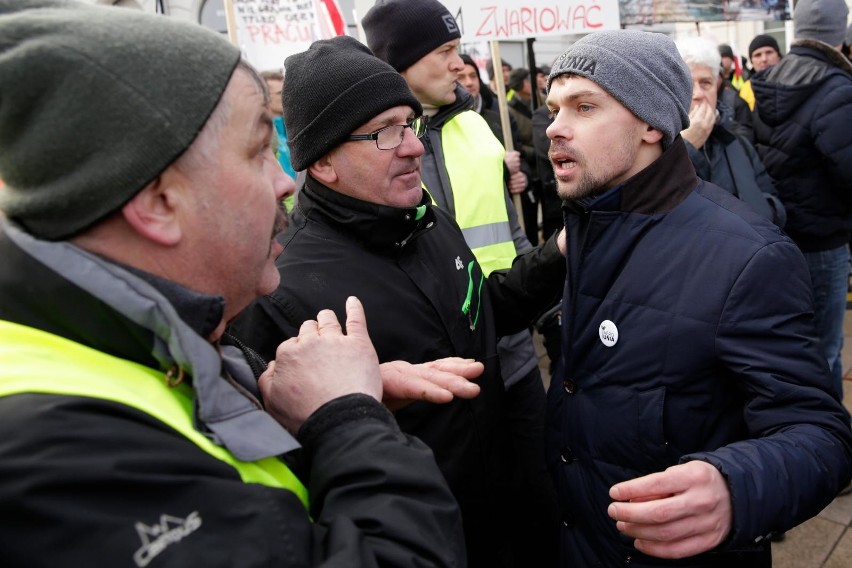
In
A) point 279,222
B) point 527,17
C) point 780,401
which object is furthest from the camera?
point 527,17

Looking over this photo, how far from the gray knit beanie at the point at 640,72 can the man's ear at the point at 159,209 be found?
121cm

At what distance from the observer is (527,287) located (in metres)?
2.17

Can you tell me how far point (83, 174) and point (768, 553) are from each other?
1.78 meters

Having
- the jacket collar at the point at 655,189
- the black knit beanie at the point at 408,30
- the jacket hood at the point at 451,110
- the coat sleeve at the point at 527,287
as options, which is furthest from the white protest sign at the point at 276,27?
the jacket collar at the point at 655,189

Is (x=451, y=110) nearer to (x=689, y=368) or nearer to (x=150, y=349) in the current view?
(x=689, y=368)

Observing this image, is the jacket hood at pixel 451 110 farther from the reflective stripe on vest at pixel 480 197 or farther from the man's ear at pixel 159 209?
the man's ear at pixel 159 209

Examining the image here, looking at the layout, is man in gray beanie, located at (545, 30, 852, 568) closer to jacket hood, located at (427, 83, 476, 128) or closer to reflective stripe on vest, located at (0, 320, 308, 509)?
reflective stripe on vest, located at (0, 320, 308, 509)

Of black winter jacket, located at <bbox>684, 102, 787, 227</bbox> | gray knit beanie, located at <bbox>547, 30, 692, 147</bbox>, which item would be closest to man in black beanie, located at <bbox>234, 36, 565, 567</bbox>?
gray knit beanie, located at <bbox>547, 30, 692, 147</bbox>

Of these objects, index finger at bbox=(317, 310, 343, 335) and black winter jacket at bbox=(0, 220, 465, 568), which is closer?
black winter jacket at bbox=(0, 220, 465, 568)

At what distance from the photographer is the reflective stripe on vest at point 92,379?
77 centimetres

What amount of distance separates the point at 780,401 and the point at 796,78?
8.86 ft

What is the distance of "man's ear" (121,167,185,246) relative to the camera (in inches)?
35.6

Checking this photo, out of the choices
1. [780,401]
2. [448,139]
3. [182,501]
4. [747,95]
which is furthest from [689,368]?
[747,95]

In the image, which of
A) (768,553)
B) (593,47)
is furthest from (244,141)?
(768,553)
